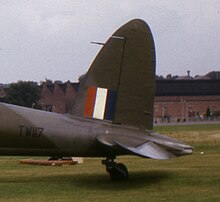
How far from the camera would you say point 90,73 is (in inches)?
469

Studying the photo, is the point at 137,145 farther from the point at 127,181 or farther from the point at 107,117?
the point at 107,117

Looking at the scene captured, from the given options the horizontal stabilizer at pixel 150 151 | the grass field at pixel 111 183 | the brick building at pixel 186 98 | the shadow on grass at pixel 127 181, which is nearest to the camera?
the grass field at pixel 111 183

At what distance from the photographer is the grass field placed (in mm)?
9875

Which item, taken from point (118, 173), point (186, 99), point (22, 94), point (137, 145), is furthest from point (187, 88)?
point (137, 145)

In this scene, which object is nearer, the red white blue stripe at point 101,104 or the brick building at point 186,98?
the red white blue stripe at point 101,104

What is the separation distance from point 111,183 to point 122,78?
2118 millimetres

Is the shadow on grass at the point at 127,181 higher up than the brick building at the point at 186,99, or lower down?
lower down

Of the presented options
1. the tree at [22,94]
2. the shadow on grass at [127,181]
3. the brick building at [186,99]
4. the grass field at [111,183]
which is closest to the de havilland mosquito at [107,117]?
the shadow on grass at [127,181]

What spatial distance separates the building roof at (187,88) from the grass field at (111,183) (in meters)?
79.9

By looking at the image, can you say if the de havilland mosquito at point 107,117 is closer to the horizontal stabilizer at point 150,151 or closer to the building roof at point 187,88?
the horizontal stabilizer at point 150,151

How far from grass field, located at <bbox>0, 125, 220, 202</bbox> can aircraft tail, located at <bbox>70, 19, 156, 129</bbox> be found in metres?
1.34

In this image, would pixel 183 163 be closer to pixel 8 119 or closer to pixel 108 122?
pixel 108 122

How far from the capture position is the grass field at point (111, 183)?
9.88 metres

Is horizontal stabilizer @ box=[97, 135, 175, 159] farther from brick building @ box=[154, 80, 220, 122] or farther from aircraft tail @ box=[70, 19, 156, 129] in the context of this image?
brick building @ box=[154, 80, 220, 122]
